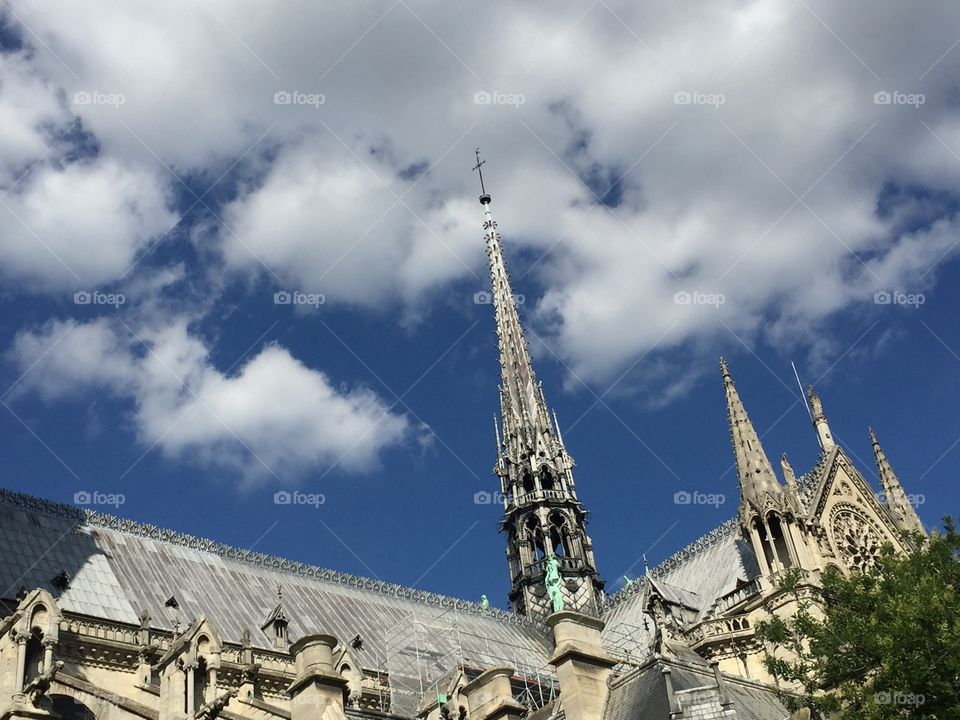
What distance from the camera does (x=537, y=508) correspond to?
53.5 meters

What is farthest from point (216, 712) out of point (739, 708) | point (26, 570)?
point (26, 570)

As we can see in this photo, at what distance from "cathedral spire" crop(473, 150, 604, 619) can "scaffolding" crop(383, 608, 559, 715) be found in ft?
17.8

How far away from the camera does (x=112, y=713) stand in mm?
23641

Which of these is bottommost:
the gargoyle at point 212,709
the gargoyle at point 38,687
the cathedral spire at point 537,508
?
the gargoyle at point 212,709

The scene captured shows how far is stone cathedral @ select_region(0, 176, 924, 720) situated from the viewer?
59.2 feet

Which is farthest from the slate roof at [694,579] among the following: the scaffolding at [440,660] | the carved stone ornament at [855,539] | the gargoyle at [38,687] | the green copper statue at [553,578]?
the gargoyle at [38,687]

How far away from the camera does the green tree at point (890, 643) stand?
1797 cm

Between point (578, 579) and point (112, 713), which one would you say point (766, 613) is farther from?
point (112, 713)

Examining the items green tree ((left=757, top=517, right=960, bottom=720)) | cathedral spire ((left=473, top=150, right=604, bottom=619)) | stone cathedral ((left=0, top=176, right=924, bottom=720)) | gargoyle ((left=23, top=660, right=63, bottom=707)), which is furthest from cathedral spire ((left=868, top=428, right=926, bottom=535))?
gargoyle ((left=23, top=660, right=63, bottom=707))

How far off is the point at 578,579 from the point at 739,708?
34642 mm

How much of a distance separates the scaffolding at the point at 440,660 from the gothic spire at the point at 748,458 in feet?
32.9

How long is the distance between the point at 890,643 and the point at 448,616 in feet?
96.2

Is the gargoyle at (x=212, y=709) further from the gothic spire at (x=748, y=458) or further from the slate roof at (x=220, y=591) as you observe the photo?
the gothic spire at (x=748, y=458)

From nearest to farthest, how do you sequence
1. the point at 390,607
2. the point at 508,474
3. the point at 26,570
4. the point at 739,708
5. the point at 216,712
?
the point at 739,708 < the point at 216,712 < the point at 26,570 < the point at 390,607 < the point at 508,474
